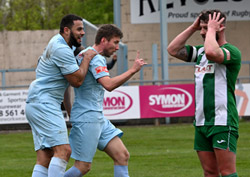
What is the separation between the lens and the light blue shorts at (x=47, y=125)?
21.3 ft

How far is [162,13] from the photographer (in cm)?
1898

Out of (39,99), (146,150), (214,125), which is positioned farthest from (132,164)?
(214,125)

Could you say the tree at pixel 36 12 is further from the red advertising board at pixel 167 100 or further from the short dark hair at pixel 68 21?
the short dark hair at pixel 68 21

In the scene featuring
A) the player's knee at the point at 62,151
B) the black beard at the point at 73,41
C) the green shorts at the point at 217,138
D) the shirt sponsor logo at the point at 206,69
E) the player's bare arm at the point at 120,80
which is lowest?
the player's knee at the point at 62,151

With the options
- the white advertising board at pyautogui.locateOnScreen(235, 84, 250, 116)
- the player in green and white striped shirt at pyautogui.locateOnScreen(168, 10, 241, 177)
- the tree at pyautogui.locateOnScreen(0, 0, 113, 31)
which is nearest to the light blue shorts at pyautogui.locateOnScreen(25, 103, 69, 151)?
the player in green and white striped shirt at pyautogui.locateOnScreen(168, 10, 241, 177)

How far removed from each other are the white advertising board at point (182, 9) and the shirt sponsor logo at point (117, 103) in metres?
4.89

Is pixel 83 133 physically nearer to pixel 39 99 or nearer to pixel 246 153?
pixel 39 99

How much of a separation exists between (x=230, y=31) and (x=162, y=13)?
4.64 m

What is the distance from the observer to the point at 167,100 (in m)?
17.5

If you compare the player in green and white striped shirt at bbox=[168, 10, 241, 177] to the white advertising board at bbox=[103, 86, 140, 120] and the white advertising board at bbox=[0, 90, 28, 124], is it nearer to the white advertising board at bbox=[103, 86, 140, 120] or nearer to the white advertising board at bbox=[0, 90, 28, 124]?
the white advertising board at bbox=[103, 86, 140, 120]

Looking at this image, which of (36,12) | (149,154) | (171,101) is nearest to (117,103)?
(171,101)

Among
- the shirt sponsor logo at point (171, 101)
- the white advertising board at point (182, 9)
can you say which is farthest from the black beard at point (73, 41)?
the white advertising board at point (182, 9)

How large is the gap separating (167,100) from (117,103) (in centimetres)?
135

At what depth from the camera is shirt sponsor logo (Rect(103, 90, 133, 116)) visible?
17109 millimetres
